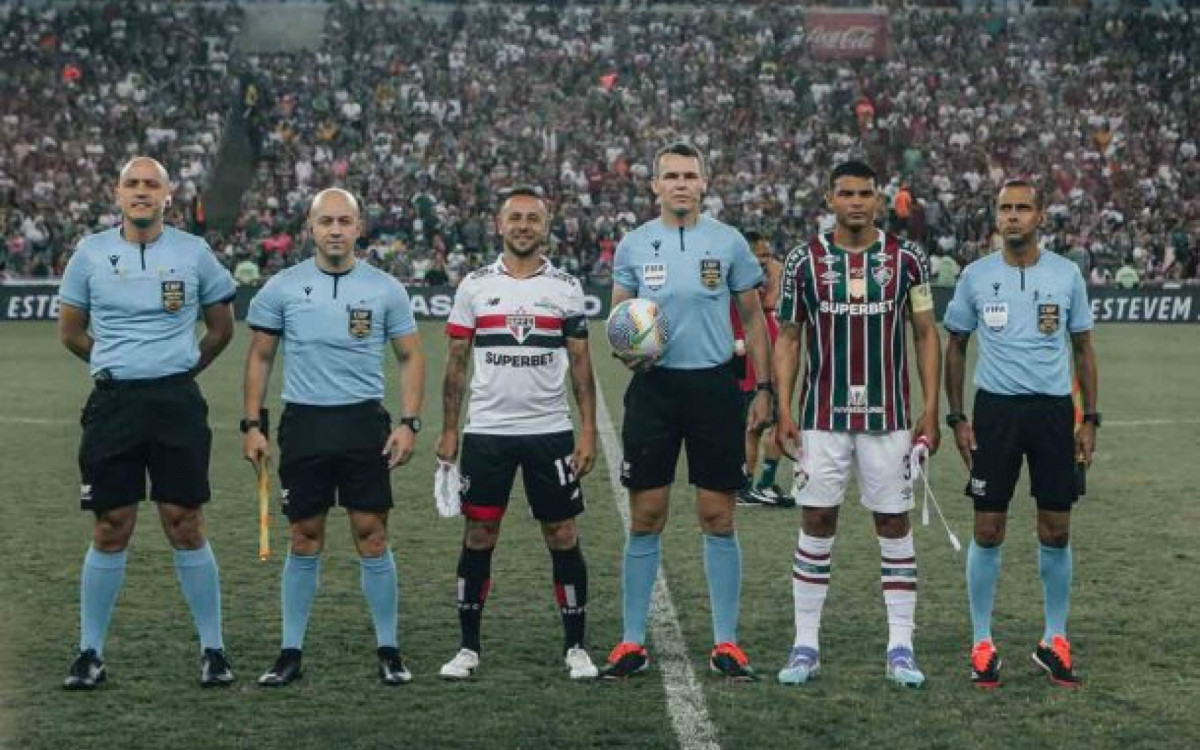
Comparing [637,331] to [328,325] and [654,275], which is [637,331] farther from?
[328,325]

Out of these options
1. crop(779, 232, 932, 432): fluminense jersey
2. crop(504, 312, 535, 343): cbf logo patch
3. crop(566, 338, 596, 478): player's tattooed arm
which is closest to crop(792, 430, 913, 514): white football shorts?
crop(779, 232, 932, 432): fluminense jersey

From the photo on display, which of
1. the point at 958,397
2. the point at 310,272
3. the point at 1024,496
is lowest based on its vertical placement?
the point at 1024,496

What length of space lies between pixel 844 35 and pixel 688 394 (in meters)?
38.6

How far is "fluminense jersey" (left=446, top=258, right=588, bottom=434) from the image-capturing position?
24.2 feet

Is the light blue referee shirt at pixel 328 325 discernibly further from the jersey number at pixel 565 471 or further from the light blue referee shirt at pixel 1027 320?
the light blue referee shirt at pixel 1027 320

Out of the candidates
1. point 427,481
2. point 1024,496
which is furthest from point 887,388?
point 427,481

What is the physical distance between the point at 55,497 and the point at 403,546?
326 centimetres

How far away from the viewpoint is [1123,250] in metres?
35.4

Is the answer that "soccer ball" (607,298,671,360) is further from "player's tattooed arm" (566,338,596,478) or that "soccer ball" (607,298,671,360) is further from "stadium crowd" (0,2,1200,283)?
"stadium crowd" (0,2,1200,283)

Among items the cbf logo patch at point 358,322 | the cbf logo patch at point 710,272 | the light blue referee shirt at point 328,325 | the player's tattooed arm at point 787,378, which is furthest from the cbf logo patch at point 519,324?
the player's tattooed arm at point 787,378

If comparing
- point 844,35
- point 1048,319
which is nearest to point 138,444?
point 1048,319

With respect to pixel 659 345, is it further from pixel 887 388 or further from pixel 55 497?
pixel 55 497

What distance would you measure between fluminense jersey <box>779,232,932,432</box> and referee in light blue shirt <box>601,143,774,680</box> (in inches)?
13.6

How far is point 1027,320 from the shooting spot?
7.34 m
